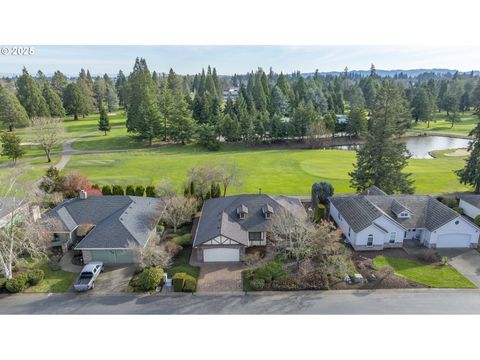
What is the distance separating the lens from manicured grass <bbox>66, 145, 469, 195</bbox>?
152 feet

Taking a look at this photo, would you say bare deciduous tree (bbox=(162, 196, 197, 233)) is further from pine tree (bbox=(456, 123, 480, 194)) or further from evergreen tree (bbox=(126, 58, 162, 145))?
evergreen tree (bbox=(126, 58, 162, 145))

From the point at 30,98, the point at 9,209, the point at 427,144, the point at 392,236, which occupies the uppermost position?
the point at 30,98

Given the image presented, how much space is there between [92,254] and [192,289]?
976 cm

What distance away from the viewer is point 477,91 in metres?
109

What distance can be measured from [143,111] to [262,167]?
110 ft

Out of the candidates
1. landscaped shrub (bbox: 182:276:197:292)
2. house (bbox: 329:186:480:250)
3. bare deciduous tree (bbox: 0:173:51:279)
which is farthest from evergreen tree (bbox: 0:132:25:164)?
house (bbox: 329:186:480:250)

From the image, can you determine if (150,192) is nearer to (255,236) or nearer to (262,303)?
(255,236)

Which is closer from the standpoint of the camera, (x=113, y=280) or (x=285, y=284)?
(x=285, y=284)

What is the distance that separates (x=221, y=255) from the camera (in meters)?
27.5

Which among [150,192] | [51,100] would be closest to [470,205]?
[150,192]

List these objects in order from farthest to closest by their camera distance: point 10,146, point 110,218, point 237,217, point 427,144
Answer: point 427,144 < point 10,146 < point 237,217 < point 110,218

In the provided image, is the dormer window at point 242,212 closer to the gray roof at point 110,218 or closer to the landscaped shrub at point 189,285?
the gray roof at point 110,218

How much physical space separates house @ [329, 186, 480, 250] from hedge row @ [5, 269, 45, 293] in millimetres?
25960

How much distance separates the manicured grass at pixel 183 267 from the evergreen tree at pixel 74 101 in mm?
83458
